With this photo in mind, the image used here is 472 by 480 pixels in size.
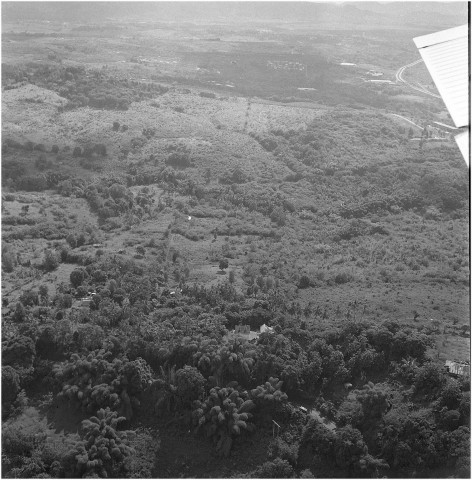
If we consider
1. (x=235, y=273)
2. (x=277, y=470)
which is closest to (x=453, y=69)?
(x=277, y=470)

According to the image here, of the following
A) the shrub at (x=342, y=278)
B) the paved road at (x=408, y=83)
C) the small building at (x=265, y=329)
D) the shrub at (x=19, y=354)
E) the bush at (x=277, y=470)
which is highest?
the paved road at (x=408, y=83)

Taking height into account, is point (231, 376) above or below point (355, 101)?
below

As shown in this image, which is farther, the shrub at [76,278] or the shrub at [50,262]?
A: the shrub at [50,262]

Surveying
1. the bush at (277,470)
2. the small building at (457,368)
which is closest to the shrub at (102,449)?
the bush at (277,470)

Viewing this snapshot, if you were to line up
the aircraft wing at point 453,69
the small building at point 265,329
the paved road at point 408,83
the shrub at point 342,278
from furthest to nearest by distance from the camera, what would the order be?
the paved road at point 408,83, the shrub at point 342,278, the small building at point 265,329, the aircraft wing at point 453,69

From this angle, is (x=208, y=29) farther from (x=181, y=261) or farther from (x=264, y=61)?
(x=181, y=261)

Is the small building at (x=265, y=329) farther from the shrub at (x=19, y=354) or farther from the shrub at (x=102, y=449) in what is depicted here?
the shrub at (x=19, y=354)

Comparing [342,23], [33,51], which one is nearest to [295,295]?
[33,51]

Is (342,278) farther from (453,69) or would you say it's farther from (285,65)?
(285,65)

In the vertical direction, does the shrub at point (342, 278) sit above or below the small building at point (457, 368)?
above
